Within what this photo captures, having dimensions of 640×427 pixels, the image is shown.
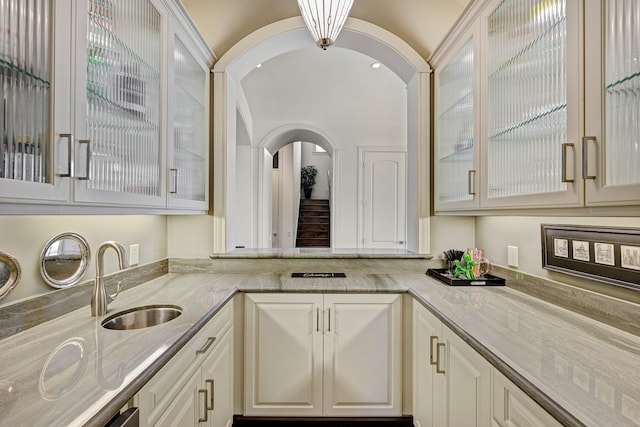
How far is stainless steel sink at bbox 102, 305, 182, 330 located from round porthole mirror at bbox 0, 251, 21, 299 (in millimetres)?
359

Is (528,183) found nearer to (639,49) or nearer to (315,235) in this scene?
(639,49)

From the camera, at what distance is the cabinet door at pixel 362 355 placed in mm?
2055

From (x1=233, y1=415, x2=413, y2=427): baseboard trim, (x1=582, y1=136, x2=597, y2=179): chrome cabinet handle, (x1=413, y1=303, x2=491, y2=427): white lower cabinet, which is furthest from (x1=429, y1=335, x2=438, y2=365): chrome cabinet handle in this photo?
(x1=582, y1=136, x2=597, y2=179): chrome cabinet handle

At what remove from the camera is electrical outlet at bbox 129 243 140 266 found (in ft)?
6.48

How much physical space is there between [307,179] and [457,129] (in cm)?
795

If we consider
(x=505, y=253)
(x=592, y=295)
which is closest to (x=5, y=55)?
(x=592, y=295)

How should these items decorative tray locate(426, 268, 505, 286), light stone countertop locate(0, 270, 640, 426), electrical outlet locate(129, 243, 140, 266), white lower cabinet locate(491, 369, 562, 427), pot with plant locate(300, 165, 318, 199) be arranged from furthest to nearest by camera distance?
pot with plant locate(300, 165, 318, 199) → decorative tray locate(426, 268, 505, 286) → electrical outlet locate(129, 243, 140, 266) → white lower cabinet locate(491, 369, 562, 427) → light stone countertop locate(0, 270, 640, 426)

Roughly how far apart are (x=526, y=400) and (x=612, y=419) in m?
0.24

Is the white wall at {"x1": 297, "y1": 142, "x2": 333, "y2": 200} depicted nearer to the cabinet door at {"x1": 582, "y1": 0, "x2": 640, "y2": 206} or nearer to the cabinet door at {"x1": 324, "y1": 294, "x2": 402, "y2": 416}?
the cabinet door at {"x1": 324, "y1": 294, "x2": 402, "y2": 416}

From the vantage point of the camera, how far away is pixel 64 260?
146cm

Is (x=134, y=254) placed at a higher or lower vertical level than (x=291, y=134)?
lower

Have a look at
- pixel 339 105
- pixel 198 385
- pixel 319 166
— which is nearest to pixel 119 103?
pixel 198 385

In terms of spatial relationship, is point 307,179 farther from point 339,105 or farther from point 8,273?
point 8,273

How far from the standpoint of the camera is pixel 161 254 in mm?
2385
